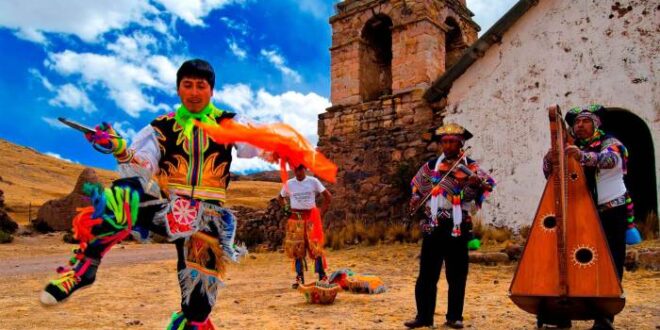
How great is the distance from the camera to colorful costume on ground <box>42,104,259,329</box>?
9.43ft

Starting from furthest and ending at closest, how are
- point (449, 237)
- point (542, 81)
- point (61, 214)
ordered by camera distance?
point (61, 214), point (542, 81), point (449, 237)

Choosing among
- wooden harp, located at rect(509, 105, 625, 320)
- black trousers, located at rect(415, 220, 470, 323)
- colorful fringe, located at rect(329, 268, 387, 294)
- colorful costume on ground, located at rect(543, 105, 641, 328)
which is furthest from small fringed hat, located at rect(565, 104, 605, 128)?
Answer: colorful fringe, located at rect(329, 268, 387, 294)

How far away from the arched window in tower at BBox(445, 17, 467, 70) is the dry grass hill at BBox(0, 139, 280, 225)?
2087 centimetres

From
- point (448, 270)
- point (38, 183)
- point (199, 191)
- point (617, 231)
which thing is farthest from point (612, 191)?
point (38, 183)

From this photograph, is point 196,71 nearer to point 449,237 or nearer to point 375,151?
point 449,237

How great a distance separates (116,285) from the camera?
25.5ft

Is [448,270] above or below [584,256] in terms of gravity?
below

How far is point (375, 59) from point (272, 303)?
948 cm

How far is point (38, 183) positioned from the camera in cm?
5141

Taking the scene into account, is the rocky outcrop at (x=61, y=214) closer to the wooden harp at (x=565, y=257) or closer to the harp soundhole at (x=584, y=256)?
the wooden harp at (x=565, y=257)

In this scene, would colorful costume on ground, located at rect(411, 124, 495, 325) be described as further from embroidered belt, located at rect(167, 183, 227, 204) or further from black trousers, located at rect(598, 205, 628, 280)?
embroidered belt, located at rect(167, 183, 227, 204)

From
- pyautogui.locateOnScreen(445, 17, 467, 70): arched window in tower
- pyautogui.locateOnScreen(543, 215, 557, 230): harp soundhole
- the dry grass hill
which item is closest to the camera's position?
pyautogui.locateOnScreen(543, 215, 557, 230): harp soundhole

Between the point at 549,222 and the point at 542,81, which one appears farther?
the point at 542,81

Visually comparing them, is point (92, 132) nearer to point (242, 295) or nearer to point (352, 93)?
point (242, 295)
